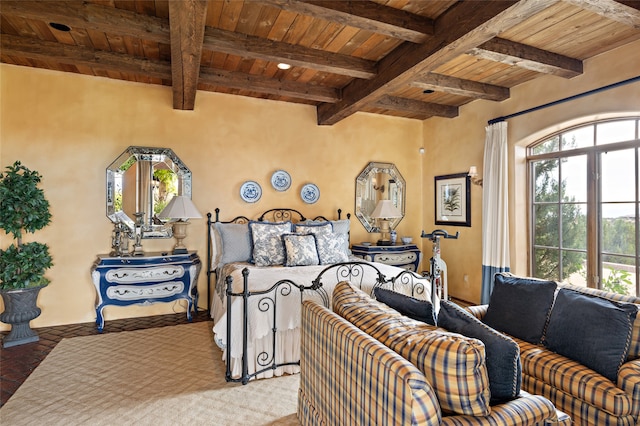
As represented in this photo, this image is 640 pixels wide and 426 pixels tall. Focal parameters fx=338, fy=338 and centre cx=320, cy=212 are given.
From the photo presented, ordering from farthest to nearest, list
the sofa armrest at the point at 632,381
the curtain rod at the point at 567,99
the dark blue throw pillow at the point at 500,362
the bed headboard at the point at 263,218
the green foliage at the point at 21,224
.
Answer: the bed headboard at the point at 263,218 → the green foliage at the point at 21,224 → the curtain rod at the point at 567,99 → the sofa armrest at the point at 632,381 → the dark blue throw pillow at the point at 500,362

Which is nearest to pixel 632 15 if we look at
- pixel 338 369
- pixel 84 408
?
pixel 338 369

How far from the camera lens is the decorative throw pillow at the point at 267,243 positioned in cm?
373

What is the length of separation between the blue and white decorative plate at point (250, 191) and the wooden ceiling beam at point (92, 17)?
2.11 metres

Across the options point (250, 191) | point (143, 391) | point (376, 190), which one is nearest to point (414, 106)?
point (376, 190)

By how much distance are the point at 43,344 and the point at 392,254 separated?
412 cm

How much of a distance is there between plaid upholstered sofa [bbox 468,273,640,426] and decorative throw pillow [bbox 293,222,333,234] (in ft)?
7.34

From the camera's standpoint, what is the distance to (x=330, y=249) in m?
3.89

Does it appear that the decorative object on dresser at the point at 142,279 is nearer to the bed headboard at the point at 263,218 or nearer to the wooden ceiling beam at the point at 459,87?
the bed headboard at the point at 263,218

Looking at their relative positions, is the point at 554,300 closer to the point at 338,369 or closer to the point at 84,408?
the point at 338,369

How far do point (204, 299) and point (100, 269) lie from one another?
1271 millimetres

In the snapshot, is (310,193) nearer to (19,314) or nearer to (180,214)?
(180,214)

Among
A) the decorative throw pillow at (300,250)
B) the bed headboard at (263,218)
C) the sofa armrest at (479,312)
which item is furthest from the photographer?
the bed headboard at (263,218)

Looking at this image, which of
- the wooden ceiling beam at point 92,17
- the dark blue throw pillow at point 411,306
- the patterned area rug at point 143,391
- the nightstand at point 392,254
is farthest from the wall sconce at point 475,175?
the wooden ceiling beam at point 92,17

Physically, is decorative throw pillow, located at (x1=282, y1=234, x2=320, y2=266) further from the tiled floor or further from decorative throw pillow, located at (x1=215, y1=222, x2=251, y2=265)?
the tiled floor
